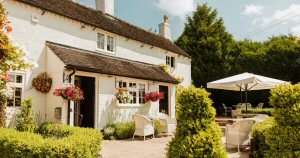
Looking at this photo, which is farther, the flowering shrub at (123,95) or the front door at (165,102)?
the front door at (165,102)

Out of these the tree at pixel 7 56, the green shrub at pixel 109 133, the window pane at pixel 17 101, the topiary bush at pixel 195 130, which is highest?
the tree at pixel 7 56

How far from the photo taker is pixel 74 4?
602 inches

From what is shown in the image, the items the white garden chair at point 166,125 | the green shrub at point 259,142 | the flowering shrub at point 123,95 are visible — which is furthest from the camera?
the flowering shrub at point 123,95

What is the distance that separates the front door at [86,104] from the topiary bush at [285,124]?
8.94m

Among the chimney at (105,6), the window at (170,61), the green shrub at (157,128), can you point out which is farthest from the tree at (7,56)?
the window at (170,61)

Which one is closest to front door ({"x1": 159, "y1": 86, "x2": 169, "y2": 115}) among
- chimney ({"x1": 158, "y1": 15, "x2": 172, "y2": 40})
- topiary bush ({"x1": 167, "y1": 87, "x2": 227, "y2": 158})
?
chimney ({"x1": 158, "y1": 15, "x2": 172, "y2": 40})

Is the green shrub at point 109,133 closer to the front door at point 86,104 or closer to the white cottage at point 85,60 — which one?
the white cottage at point 85,60

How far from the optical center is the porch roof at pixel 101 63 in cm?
1130

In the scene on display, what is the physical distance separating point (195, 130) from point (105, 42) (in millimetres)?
11106

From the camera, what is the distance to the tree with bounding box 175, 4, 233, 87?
88.1ft

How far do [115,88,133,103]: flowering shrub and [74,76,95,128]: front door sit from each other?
1370 millimetres

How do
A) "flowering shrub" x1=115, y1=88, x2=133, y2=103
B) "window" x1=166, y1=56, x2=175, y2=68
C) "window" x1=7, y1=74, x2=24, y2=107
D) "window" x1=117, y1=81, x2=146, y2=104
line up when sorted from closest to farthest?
"window" x1=7, y1=74, x2=24, y2=107 → "flowering shrub" x1=115, y1=88, x2=133, y2=103 → "window" x1=117, y1=81, x2=146, y2=104 → "window" x1=166, y1=56, x2=175, y2=68

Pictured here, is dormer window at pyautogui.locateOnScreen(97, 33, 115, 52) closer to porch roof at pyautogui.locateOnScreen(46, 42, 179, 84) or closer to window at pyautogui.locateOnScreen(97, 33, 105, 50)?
window at pyautogui.locateOnScreen(97, 33, 105, 50)

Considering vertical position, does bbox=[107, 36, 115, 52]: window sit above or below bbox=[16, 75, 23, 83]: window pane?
above
